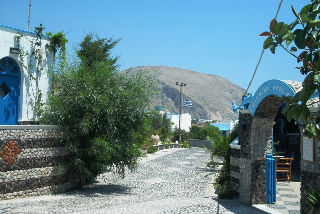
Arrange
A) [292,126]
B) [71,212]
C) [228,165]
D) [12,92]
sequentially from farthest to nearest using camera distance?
[292,126], [12,92], [228,165], [71,212]

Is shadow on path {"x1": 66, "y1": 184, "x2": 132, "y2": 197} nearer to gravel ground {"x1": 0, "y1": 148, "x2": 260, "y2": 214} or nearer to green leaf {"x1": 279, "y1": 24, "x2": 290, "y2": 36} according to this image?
gravel ground {"x1": 0, "y1": 148, "x2": 260, "y2": 214}

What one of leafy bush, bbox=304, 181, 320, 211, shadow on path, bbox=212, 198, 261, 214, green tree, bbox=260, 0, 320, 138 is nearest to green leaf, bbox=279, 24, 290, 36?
green tree, bbox=260, 0, 320, 138

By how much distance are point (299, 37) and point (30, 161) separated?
387 inches

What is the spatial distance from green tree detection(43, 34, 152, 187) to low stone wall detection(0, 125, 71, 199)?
1.35 feet

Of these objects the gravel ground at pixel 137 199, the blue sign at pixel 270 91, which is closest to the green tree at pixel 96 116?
the gravel ground at pixel 137 199

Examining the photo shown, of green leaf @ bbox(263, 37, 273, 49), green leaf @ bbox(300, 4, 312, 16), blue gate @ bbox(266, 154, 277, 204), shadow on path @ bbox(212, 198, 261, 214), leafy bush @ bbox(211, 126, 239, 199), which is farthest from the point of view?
leafy bush @ bbox(211, 126, 239, 199)

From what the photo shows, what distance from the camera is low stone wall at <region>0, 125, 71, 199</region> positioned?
10.6m

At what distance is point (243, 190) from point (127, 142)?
4.45m

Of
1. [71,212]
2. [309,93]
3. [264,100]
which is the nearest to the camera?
[309,93]

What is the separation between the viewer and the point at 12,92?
1505 centimetres

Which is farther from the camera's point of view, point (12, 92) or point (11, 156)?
point (12, 92)

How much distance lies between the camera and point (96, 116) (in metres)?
12.4

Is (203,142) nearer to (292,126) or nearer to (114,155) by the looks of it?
(292,126)

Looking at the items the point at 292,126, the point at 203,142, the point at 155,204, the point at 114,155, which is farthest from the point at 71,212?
the point at 203,142
